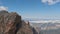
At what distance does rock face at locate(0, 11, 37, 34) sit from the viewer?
6496 mm

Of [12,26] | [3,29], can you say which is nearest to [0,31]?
[3,29]

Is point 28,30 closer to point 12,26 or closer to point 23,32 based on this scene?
point 23,32

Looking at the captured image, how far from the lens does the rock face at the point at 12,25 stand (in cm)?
650

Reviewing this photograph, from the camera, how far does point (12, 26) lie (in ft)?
21.4

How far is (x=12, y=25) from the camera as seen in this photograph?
6.50 m

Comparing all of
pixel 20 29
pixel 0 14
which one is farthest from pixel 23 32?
pixel 0 14

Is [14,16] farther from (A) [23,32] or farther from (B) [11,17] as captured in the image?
(A) [23,32]

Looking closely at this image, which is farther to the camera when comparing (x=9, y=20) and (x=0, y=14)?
(x=0, y=14)

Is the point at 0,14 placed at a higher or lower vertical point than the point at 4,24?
higher

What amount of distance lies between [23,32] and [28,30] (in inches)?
9.8

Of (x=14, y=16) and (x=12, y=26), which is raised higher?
(x=14, y=16)

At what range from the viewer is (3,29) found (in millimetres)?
6625

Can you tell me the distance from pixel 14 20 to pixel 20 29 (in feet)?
1.88

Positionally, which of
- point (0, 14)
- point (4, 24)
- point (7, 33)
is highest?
point (0, 14)
